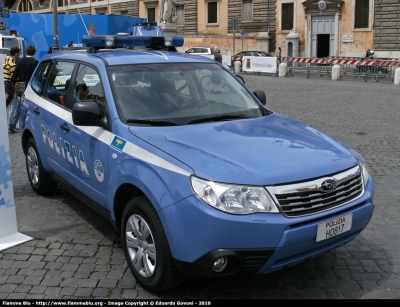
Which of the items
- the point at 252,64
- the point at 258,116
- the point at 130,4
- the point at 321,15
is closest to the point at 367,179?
the point at 258,116

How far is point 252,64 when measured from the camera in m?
31.3

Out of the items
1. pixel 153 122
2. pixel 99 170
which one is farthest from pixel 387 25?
pixel 99 170

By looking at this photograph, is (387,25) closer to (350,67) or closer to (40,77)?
(350,67)

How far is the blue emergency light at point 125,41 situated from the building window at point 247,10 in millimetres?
39596

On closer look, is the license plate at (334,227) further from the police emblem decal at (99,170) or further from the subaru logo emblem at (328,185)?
the police emblem decal at (99,170)

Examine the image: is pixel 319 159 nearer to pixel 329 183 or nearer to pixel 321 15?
pixel 329 183

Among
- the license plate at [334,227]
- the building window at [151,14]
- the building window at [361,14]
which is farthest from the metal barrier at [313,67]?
the building window at [151,14]

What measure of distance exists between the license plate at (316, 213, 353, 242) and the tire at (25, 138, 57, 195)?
3.50m

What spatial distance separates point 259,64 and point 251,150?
27.7 m

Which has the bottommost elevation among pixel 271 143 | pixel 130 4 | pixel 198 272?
pixel 198 272

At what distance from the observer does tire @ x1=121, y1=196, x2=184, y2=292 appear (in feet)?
11.9

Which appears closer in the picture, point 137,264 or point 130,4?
point 137,264

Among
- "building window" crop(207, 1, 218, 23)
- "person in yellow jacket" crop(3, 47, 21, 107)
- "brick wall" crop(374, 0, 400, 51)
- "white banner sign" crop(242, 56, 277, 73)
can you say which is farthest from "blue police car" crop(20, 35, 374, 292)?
"building window" crop(207, 1, 218, 23)

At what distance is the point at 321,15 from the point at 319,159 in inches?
Result: 1517
